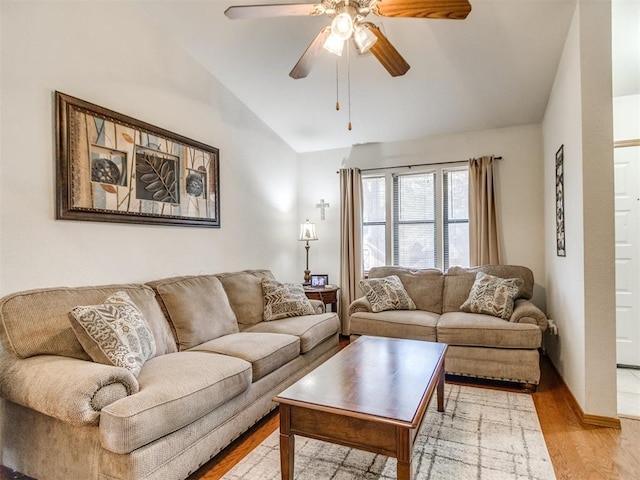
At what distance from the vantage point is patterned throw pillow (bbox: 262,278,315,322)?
3.36 metres

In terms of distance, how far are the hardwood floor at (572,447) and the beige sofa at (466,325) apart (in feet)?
1.19

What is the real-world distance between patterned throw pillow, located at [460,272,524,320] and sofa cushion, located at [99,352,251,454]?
2263 mm

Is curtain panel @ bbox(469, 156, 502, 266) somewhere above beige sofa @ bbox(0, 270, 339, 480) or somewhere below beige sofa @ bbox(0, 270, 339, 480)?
Result: above

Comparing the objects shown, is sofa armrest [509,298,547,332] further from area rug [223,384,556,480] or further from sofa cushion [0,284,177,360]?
sofa cushion [0,284,177,360]

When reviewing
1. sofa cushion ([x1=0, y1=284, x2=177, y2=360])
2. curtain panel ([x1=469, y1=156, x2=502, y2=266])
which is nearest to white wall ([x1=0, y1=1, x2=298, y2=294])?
sofa cushion ([x1=0, y1=284, x2=177, y2=360])

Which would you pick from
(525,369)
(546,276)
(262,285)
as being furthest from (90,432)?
(546,276)

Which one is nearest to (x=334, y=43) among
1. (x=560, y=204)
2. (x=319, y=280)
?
(x=560, y=204)

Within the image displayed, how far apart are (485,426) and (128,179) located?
302 cm

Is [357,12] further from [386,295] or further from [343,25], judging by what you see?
[386,295]

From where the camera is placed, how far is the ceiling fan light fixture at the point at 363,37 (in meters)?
1.97

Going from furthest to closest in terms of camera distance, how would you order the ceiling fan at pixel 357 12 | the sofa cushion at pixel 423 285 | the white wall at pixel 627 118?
the sofa cushion at pixel 423 285
the white wall at pixel 627 118
the ceiling fan at pixel 357 12

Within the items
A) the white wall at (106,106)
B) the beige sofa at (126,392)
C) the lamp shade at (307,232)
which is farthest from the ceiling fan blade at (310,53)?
the lamp shade at (307,232)

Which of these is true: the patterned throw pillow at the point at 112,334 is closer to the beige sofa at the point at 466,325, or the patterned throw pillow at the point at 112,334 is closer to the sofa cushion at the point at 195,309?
the sofa cushion at the point at 195,309

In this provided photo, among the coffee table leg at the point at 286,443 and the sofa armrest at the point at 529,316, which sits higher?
the sofa armrest at the point at 529,316
